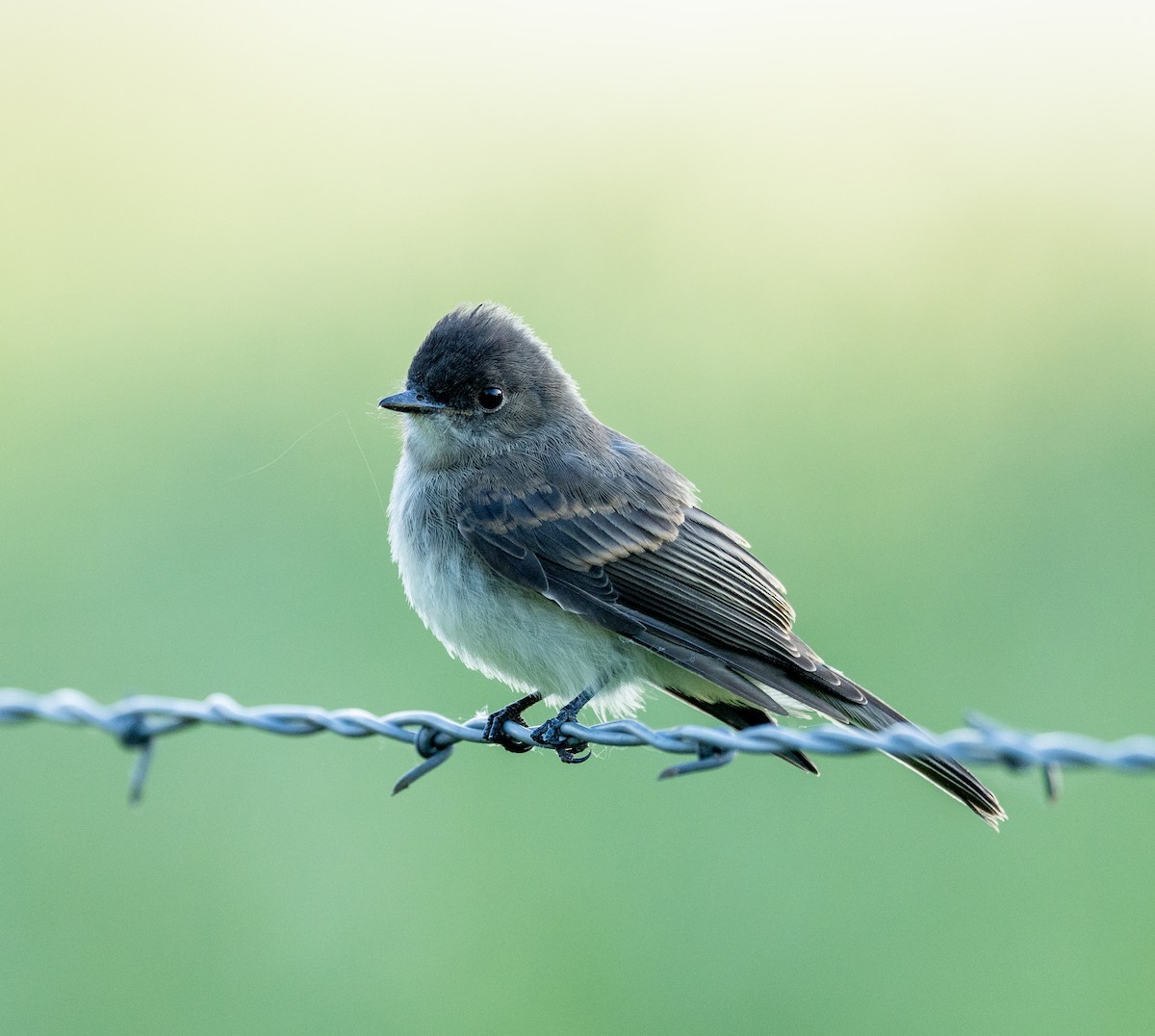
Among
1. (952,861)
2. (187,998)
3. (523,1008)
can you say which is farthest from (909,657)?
(187,998)

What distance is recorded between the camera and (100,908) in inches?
224

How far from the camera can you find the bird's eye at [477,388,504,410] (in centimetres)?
516

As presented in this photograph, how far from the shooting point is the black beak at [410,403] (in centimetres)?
496

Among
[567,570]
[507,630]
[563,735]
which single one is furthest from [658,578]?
[563,735]

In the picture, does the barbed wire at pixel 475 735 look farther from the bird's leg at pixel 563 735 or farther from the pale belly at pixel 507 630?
the pale belly at pixel 507 630

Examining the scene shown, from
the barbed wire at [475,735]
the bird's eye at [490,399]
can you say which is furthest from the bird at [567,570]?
the barbed wire at [475,735]

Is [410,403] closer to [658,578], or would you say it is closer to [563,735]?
[658,578]

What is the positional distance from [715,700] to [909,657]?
2.12 meters

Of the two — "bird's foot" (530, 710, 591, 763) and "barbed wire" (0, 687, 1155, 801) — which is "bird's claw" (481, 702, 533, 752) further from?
"barbed wire" (0, 687, 1155, 801)

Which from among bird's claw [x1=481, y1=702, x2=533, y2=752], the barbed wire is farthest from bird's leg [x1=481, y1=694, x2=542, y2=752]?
the barbed wire

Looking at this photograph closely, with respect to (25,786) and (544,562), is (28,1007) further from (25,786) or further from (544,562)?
(544,562)

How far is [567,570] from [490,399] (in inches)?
31.5

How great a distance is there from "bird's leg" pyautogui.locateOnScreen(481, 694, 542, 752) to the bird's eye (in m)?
1.03

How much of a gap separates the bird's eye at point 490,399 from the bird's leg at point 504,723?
3.37ft
